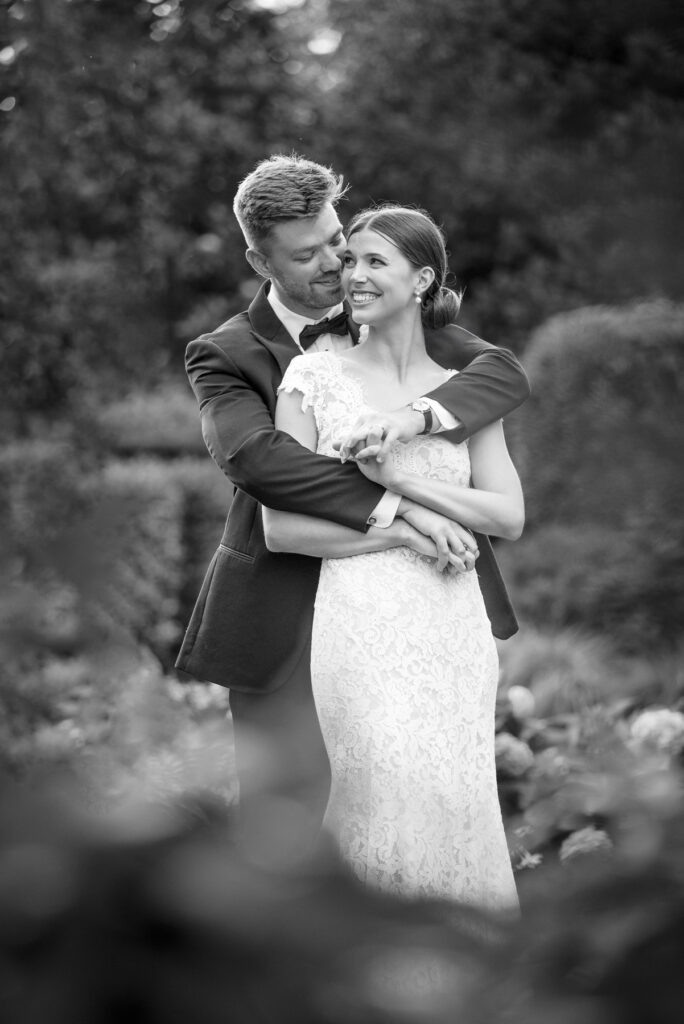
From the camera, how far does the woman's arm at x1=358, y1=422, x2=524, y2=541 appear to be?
2.94 m

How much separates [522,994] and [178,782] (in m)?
0.23

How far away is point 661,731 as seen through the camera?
4828 millimetres

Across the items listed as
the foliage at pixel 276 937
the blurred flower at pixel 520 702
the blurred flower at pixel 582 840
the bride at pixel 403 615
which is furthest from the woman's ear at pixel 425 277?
the blurred flower at pixel 520 702

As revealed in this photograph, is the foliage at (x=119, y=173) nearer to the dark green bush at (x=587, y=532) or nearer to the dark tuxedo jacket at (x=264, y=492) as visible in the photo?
the dark tuxedo jacket at (x=264, y=492)

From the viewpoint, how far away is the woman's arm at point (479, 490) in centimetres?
294

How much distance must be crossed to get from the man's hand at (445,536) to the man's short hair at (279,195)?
91cm

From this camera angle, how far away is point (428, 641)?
3.02 meters

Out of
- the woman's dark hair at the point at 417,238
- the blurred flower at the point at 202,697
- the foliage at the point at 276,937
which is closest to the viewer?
the foliage at the point at 276,937

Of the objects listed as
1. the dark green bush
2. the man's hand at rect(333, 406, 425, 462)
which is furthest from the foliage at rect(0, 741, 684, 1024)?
the dark green bush

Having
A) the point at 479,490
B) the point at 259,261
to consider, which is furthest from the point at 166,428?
the point at 479,490

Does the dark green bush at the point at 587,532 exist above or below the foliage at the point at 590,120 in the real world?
below

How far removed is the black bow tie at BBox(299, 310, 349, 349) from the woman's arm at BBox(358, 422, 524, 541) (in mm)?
540

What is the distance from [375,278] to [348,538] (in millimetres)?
699

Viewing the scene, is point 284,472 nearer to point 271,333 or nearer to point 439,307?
point 271,333
